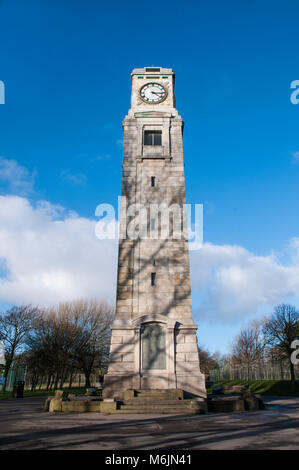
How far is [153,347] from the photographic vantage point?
2048 centimetres

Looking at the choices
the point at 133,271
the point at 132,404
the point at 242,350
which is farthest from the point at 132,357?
the point at 242,350

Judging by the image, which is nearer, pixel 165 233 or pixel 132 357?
pixel 132 357

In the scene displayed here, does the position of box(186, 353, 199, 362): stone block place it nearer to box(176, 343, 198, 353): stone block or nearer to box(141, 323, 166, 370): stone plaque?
box(176, 343, 198, 353): stone block

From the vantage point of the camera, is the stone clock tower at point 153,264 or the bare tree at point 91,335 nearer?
the stone clock tower at point 153,264

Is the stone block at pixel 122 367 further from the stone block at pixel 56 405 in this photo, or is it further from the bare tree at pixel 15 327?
the bare tree at pixel 15 327

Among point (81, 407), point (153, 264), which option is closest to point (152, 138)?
point (153, 264)

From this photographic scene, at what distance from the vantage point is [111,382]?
19.7 metres

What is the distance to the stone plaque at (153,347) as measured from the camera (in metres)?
20.2

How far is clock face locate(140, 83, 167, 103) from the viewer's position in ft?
94.2

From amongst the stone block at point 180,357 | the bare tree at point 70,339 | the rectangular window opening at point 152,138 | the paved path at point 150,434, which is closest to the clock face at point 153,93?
the rectangular window opening at point 152,138

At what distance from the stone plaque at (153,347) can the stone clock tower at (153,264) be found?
56mm
